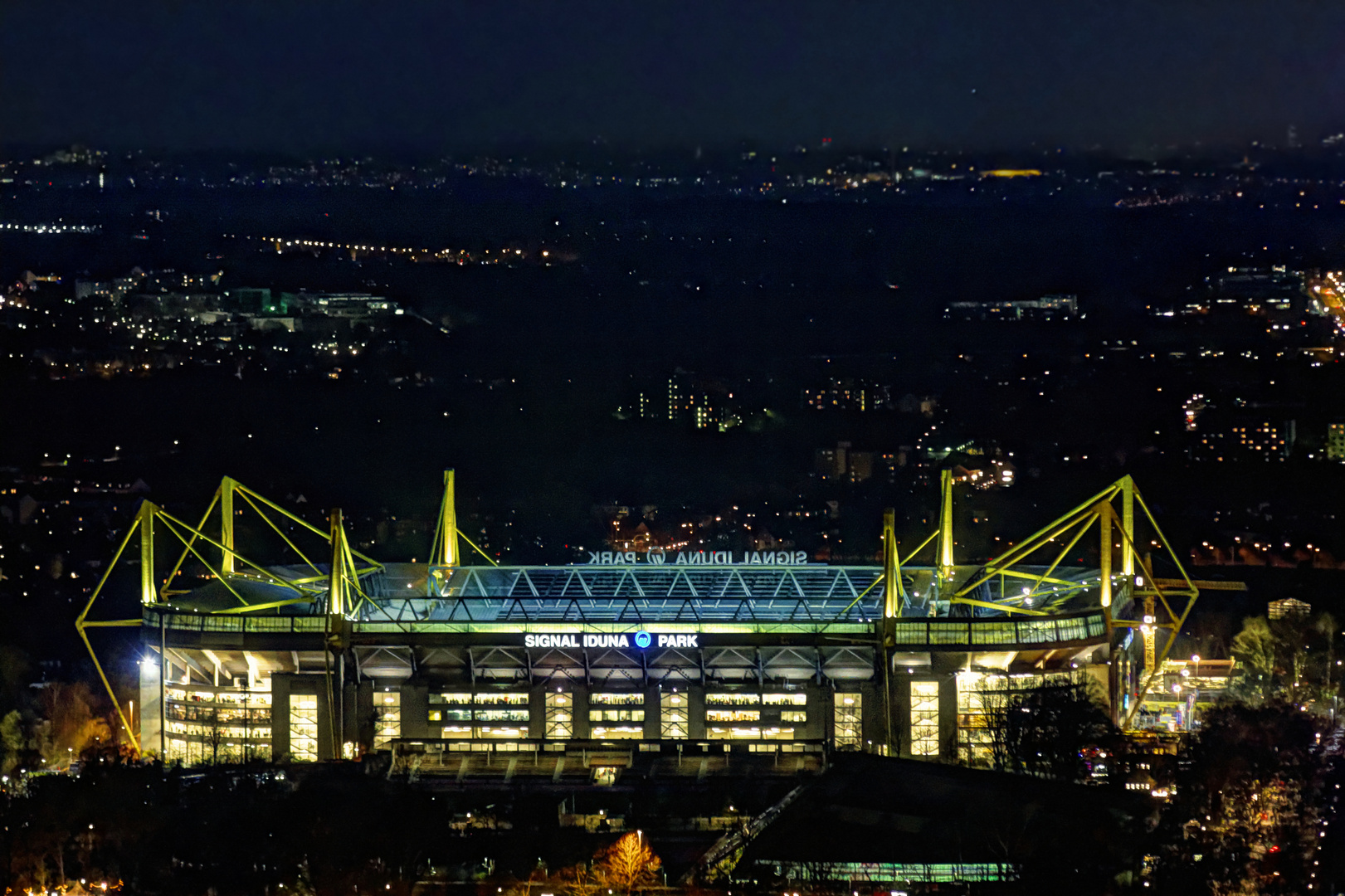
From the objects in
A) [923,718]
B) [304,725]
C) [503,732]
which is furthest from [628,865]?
[304,725]

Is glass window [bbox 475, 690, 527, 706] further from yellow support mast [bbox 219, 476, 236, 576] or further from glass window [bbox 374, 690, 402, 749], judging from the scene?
yellow support mast [bbox 219, 476, 236, 576]

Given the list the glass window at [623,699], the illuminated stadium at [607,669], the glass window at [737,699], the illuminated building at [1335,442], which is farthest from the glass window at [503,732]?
the illuminated building at [1335,442]

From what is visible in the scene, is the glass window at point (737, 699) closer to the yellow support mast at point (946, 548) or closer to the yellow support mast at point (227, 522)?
the yellow support mast at point (946, 548)

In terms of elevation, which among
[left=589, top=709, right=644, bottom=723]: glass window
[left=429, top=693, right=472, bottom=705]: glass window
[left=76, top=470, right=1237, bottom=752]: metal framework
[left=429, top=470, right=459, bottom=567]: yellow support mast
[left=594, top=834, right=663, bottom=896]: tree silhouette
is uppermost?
[left=429, top=470, right=459, bottom=567]: yellow support mast

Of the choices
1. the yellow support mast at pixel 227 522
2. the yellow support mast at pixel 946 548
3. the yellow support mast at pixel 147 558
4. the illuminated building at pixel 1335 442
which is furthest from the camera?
the illuminated building at pixel 1335 442

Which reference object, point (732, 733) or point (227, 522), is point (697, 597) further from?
point (227, 522)

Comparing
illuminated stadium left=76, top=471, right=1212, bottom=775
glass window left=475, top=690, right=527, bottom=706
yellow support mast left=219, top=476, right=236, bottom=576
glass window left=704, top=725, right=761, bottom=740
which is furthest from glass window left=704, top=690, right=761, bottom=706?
yellow support mast left=219, top=476, right=236, bottom=576

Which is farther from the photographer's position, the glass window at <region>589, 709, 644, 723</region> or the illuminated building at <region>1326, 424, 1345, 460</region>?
the illuminated building at <region>1326, 424, 1345, 460</region>

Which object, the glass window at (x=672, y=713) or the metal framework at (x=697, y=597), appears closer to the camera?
the metal framework at (x=697, y=597)
